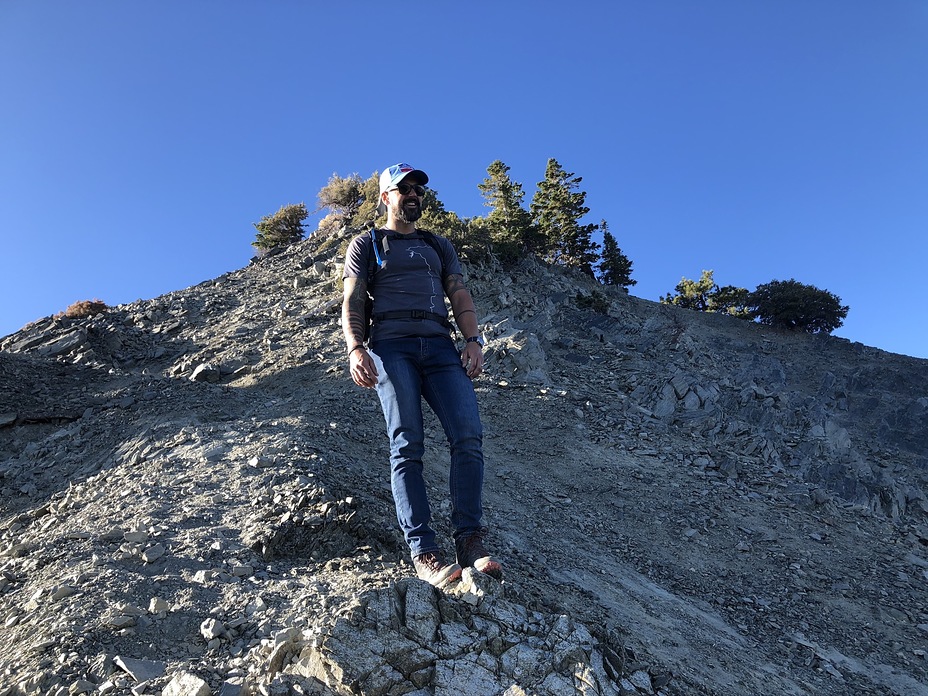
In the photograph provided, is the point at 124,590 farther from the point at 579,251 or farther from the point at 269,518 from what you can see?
the point at 579,251

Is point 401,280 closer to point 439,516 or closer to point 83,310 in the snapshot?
point 439,516

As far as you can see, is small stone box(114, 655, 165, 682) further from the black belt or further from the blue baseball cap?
the blue baseball cap

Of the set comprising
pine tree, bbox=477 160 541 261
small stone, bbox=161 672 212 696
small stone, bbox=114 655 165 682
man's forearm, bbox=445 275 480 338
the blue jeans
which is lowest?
small stone, bbox=161 672 212 696

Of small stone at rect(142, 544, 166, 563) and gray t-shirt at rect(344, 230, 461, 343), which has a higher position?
gray t-shirt at rect(344, 230, 461, 343)

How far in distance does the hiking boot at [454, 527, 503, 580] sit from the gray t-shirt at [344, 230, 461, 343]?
4.91 ft

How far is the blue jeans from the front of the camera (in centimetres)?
384

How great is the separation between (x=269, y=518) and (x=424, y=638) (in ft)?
7.59

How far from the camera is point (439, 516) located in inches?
240

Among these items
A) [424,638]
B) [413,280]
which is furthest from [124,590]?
[413,280]

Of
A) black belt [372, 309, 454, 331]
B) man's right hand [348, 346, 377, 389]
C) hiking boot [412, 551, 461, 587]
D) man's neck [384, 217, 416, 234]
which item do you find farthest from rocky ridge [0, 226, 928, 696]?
man's neck [384, 217, 416, 234]

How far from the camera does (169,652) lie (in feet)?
10.7

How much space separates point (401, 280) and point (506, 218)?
23.0 m

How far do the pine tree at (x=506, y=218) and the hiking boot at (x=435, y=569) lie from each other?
19.0 m

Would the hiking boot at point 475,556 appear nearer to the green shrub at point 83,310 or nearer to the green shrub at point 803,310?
the green shrub at point 83,310
